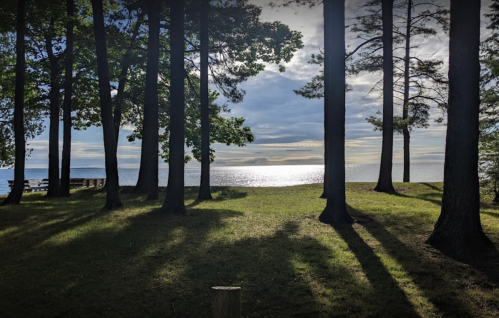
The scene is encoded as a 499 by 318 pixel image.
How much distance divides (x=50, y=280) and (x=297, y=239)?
5.85 metres

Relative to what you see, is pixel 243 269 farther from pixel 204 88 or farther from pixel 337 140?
pixel 204 88

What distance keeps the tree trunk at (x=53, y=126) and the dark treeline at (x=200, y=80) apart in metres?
0.07

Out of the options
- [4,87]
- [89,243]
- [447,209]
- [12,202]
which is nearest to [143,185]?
[12,202]

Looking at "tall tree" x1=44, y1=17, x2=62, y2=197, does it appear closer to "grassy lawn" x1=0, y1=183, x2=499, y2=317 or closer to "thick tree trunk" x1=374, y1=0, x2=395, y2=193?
"grassy lawn" x1=0, y1=183, x2=499, y2=317

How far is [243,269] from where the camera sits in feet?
23.4

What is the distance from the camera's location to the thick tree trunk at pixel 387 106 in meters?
20.5

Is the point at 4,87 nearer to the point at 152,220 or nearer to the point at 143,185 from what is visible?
the point at 143,185

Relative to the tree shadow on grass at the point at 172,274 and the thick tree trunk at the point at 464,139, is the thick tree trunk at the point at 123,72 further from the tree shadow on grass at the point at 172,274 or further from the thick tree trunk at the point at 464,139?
the thick tree trunk at the point at 464,139

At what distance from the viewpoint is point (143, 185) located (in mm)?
23188

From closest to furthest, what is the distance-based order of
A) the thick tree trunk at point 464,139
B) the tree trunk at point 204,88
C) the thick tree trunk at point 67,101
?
the thick tree trunk at point 464,139
the tree trunk at point 204,88
the thick tree trunk at point 67,101

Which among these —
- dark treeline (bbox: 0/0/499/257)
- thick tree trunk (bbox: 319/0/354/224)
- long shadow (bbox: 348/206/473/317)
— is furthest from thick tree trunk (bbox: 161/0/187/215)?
long shadow (bbox: 348/206/473/317)

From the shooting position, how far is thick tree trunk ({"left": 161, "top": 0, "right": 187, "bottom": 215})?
41.6ft

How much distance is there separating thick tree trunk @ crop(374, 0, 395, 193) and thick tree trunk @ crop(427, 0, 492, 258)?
13.0 meters

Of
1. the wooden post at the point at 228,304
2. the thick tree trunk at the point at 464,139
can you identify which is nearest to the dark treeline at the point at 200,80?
Result: the thick tree trunk at the point at 464,139
